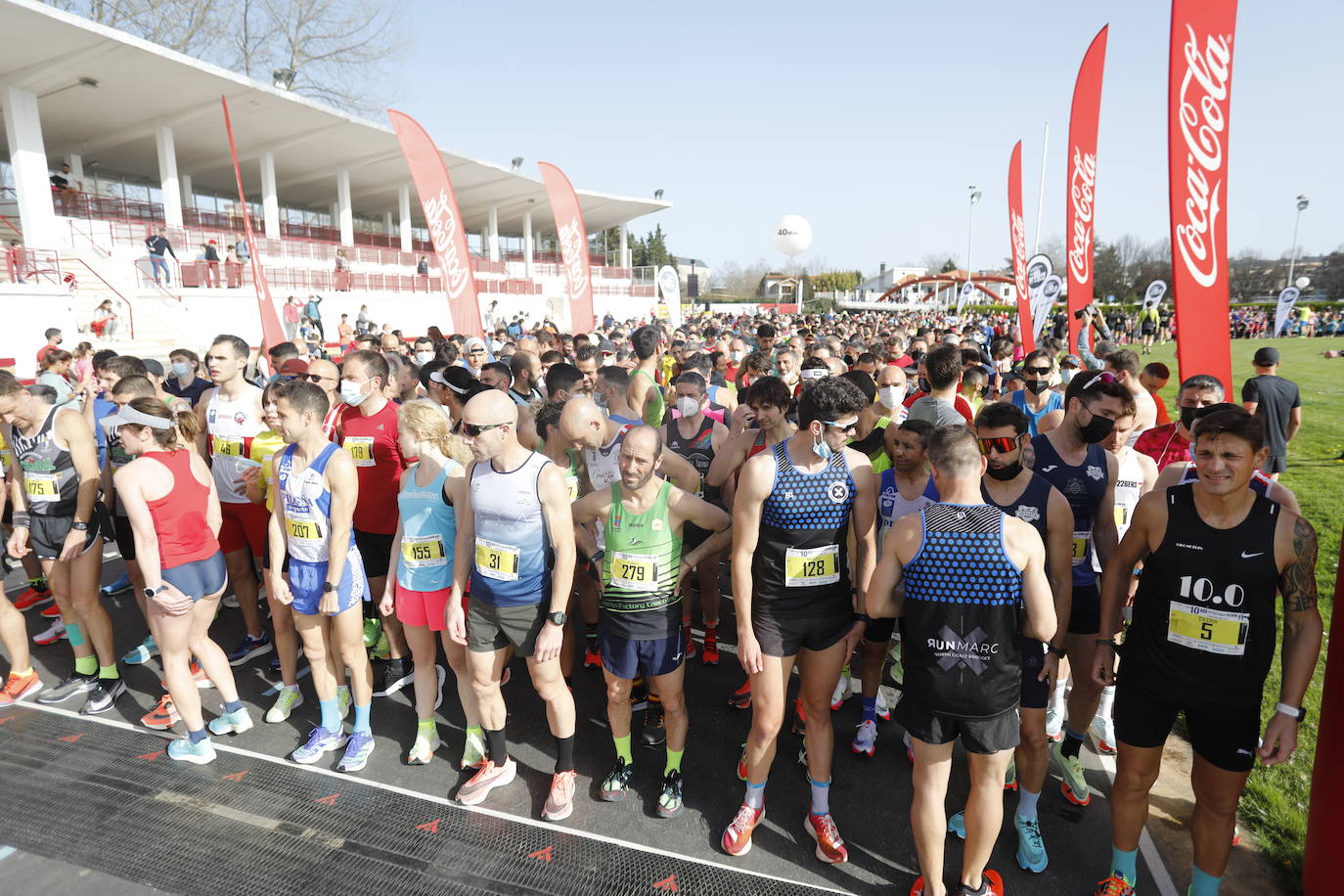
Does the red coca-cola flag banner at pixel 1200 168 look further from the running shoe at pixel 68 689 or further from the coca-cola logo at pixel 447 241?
the coca-cola logo at pixel 447 241

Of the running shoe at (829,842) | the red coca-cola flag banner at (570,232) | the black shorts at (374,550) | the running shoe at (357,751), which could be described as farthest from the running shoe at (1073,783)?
the red coca-cola flag banner at (570,232)

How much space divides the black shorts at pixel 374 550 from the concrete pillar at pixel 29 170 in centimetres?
2132

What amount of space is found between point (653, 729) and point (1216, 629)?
2.86 metres

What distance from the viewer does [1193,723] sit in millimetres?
2666

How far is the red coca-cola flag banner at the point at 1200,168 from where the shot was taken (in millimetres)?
3676

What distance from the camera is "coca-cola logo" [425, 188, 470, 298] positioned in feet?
32.7

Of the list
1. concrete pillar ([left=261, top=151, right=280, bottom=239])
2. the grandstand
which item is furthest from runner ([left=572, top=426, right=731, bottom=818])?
concrete pillar ([left=261, top=151, right=280, bottom=239])

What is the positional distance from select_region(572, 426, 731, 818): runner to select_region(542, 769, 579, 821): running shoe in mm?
449

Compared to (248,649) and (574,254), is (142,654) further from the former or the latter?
(574,254)

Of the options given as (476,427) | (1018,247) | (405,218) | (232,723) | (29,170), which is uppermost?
(405,218)

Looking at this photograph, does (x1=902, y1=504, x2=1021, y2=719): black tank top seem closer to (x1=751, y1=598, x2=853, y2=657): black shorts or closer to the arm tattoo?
(x1=751, y1=598, x2=853, y2=657): black shorts

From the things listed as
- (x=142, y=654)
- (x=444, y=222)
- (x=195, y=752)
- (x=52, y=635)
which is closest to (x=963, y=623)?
(x=195, y=752)

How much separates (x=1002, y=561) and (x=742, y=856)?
6.18 feet

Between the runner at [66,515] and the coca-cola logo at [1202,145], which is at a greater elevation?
the coca-cola logo at [1202,145]
